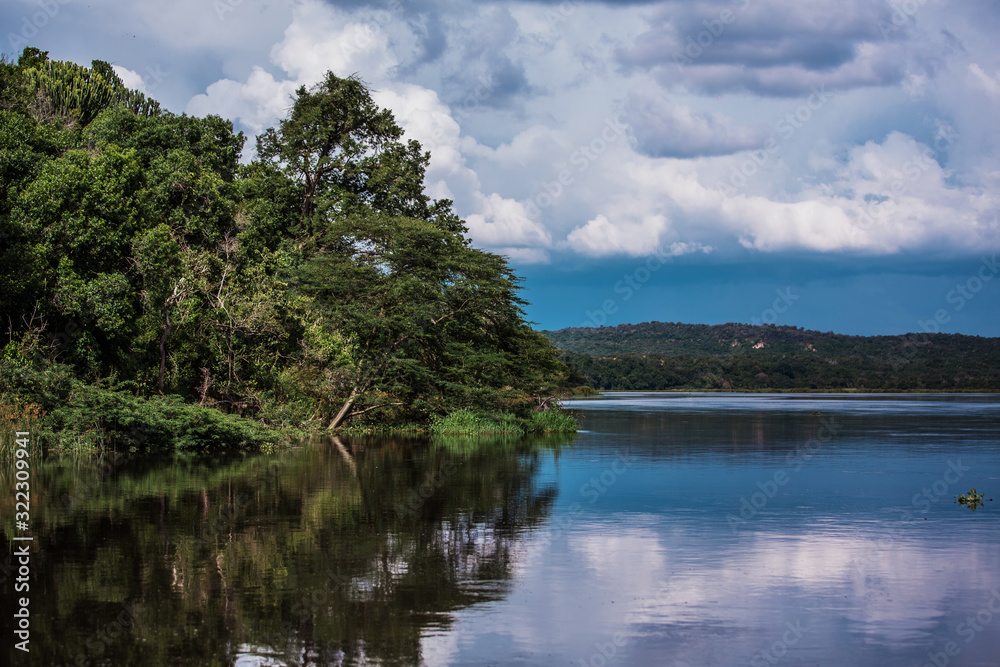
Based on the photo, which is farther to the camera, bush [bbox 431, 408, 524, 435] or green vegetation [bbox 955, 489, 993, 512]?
bush [bbox 431, 408, 524, 435]

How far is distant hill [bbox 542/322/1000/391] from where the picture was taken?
112250mm

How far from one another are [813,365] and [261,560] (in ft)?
391

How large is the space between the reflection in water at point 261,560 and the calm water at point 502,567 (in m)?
0.04

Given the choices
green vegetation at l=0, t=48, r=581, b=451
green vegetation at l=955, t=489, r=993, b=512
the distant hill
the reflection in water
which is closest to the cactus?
green vegetation at l=0, t=48, r=581, b=451

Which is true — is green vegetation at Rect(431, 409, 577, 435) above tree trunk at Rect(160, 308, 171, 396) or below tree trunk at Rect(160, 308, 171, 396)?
below

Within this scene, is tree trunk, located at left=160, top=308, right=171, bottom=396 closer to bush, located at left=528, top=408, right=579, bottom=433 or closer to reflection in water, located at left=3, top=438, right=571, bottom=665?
reflection in water, located at left=3, top=438, right=571, bottom=665

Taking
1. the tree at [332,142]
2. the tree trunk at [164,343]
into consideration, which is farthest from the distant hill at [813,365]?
the tree trunk at [164,343]

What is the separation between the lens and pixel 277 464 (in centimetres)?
2091

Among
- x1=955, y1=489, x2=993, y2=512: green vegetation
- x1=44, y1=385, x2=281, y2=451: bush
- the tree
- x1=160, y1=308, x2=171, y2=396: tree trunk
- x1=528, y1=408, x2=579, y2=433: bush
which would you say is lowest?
x1=955, y1=489, x2=993, y2=512: green vegetation

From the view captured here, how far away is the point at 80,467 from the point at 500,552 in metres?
11.7

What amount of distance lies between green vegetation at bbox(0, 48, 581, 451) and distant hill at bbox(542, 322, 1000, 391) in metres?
60.1

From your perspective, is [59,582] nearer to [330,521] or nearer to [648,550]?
[330,521]

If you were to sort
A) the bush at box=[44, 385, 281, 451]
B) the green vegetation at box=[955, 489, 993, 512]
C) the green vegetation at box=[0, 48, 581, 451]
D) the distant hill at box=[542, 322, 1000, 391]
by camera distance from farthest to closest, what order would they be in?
the distant hill at box=[542, 322, 1000, 391]
the green vegetation at box=[0, 48, 581, 451]
the bush at box=[44, 385, 281, 451]
the green vegetation at box=[955, 489, 993, 512]

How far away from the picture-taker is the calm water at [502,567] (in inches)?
291
